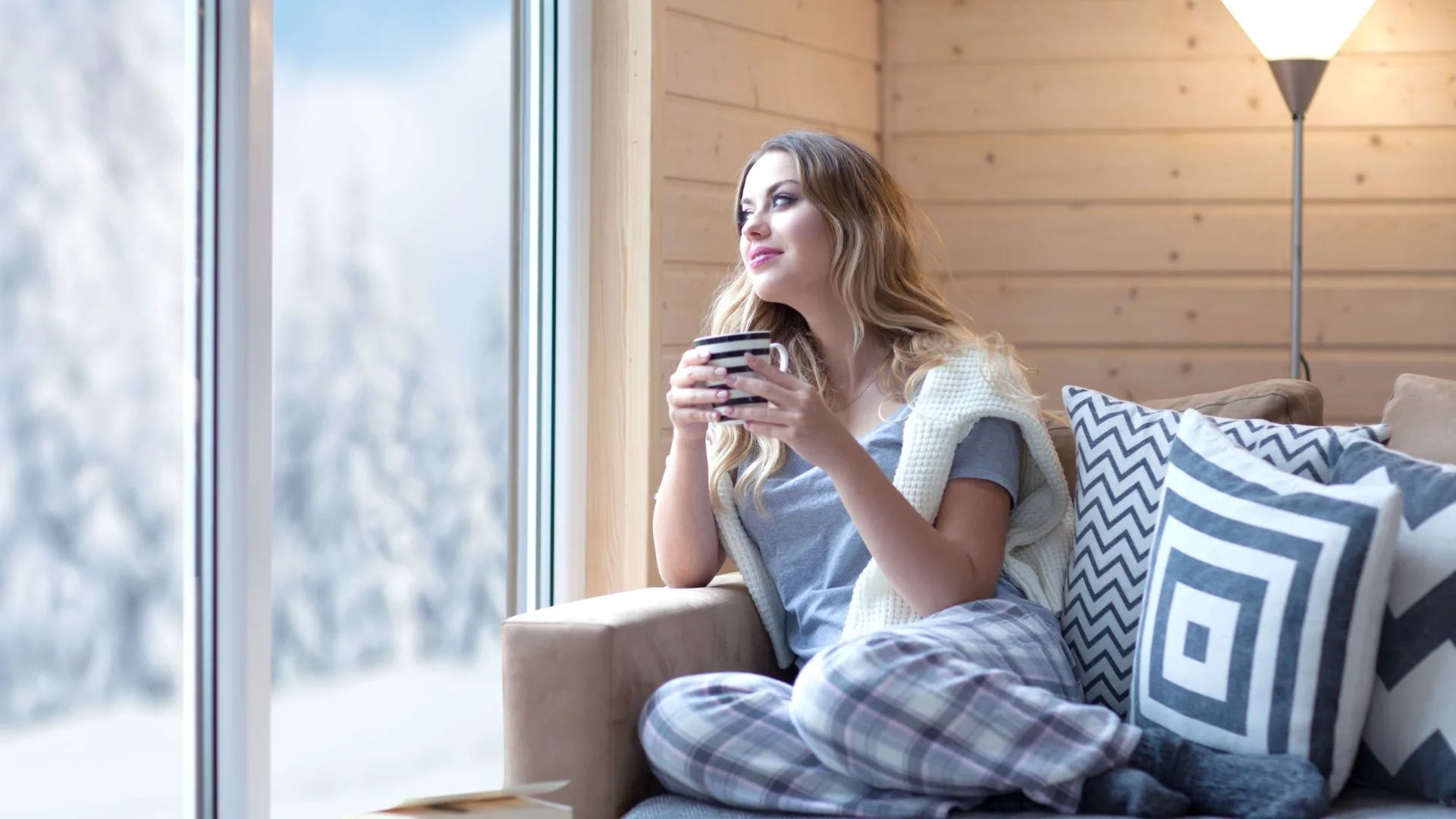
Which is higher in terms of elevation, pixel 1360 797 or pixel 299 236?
pixel 299 236

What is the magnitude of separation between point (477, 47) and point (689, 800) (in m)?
1.61

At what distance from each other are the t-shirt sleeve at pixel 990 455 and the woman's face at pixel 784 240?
297 millimetres

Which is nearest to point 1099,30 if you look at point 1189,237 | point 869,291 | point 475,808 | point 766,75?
point 1189,237

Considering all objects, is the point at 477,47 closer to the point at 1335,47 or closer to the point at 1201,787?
the point at 1335,47

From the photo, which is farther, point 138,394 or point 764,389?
point 138,394

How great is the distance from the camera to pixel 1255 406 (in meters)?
1.79

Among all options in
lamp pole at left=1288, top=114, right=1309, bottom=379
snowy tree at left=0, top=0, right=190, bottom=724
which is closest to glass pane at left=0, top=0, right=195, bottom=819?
snowy tree at left=0, top=0, right=190, bottom=724

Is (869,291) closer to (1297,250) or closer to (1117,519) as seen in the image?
(1117,519)

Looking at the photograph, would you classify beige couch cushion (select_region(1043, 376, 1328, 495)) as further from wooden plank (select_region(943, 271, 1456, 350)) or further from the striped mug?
wooden plank (select_region(943, 271, 1456, 350))

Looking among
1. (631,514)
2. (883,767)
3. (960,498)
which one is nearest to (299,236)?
(631,514)

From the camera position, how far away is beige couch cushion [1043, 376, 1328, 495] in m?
1.80

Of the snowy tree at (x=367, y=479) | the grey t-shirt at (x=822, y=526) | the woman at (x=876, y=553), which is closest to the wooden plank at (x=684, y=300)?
the snowy tree at (x=367, y=479)

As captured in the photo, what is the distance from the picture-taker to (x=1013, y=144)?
10.6ft

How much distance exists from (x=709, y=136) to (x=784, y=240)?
3.44ft
